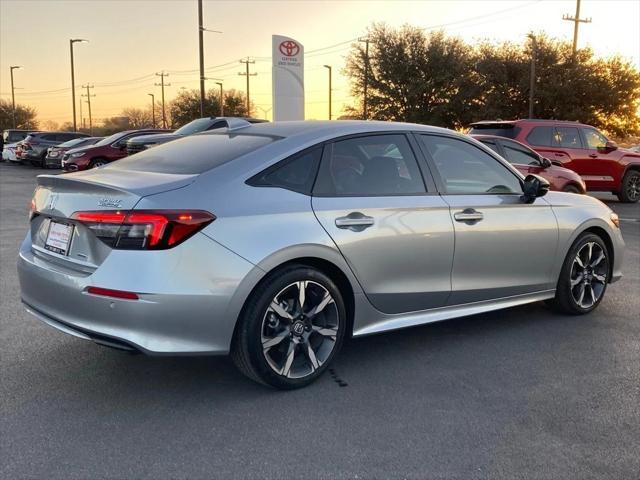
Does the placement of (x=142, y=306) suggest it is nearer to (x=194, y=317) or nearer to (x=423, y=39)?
(x=194, y=317)

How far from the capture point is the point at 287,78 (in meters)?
23.8

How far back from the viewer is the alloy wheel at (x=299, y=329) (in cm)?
353

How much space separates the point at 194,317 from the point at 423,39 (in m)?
42.6

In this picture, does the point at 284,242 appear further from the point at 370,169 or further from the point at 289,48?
the point at 289,48

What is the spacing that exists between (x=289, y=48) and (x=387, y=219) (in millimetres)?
21356

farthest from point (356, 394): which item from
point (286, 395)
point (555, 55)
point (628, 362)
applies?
point (555, 55)

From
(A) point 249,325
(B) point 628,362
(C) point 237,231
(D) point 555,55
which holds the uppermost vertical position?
(D) point 555,55

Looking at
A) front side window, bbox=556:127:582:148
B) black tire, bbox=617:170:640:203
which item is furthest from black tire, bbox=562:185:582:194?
black tire, bbox=617:170:640:203

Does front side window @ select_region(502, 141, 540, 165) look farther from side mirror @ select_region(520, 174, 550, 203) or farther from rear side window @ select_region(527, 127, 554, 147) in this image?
side mirror @ select_region(520, 174, 550, 203)

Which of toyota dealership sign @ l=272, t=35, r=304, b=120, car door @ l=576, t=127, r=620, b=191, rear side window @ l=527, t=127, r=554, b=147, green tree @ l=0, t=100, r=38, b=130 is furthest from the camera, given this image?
green tree @ l=0, t=100, r=38, b=130

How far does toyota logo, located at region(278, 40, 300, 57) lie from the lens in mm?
23734

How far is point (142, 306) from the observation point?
3102 millimetres

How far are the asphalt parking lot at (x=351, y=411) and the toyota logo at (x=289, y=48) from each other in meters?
20.5

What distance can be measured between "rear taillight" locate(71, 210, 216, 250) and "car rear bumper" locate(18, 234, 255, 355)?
4cm
